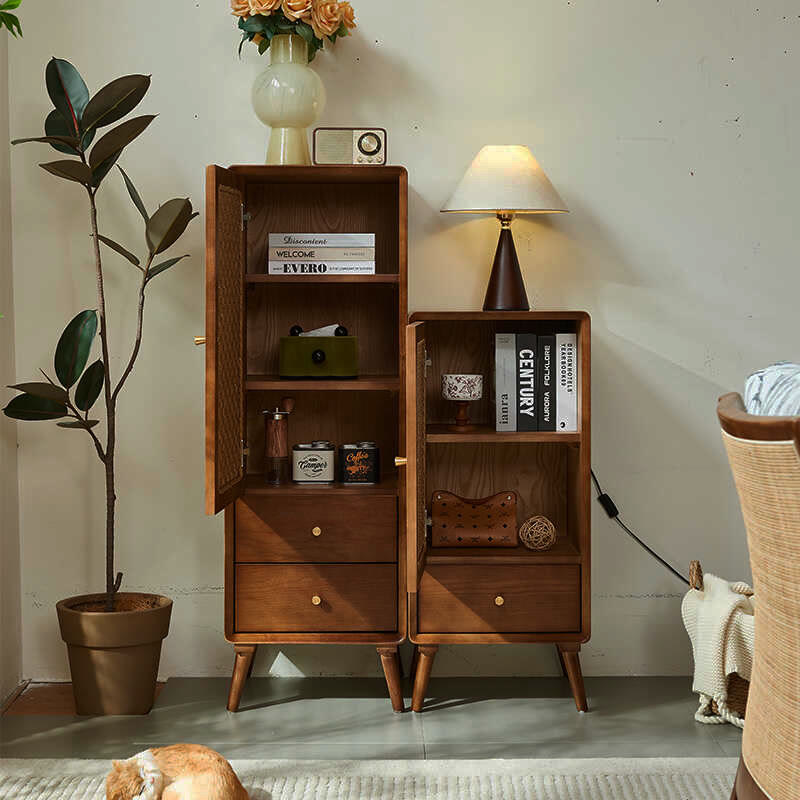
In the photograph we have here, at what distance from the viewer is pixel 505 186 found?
8.94 ft

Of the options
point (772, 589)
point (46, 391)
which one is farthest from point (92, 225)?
point (772, 589)

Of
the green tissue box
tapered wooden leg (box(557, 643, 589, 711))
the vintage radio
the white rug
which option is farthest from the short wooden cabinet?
the vintage radio

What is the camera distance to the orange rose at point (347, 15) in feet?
9.01

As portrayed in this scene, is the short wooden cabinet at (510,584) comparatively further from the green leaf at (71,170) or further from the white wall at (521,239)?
the green leaf at (71,170)

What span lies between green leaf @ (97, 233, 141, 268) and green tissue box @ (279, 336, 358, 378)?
475 mm

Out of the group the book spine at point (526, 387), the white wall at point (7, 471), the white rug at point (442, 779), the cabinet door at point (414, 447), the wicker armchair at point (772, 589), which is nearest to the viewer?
the wicker armchair at point (772, 589)

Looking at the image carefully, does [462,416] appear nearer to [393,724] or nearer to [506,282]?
[506,282]

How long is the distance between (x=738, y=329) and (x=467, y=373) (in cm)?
82

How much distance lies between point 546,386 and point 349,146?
2.88ft

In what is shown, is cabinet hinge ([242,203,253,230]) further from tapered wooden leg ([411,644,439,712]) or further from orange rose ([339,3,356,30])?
tapered wooden leg ([411,644,439,712])

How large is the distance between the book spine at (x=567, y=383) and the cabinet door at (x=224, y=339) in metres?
0.87

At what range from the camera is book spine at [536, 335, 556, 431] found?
274 centimetres

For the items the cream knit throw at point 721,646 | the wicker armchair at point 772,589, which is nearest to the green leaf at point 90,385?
the cream knit throw at point 721,646

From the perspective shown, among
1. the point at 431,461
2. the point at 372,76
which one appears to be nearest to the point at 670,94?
the point at 372,76
